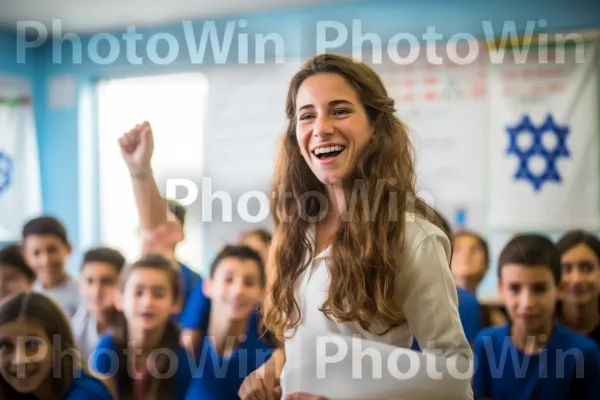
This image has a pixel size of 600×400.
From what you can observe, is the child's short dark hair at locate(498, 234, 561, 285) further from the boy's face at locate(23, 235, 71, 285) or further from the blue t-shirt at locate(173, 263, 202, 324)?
the boy's face at locate(23, 235, 71, 285)

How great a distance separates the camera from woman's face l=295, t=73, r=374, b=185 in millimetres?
969

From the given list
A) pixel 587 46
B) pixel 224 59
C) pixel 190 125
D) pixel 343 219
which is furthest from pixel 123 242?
pixel 587 46

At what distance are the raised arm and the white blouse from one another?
596 mm

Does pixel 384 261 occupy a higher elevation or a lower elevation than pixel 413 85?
lower

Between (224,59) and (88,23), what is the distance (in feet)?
1.20

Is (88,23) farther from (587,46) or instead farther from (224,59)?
(587,46)

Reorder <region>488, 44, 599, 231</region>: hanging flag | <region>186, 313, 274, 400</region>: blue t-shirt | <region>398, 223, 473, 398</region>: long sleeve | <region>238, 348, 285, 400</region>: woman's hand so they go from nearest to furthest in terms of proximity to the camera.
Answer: <region>398, 223, 473, 398</region>: long sleeve → <region>238, 348, 285, 400</region>: woman's hand → <region>186, 313, 274, 400</region>: blue t-shirt → <region>488, 44, 599, 231</region>: hanging flag

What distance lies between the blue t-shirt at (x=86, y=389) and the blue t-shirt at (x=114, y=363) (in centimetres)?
6

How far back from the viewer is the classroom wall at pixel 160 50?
1692mm

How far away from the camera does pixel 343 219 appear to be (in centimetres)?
100

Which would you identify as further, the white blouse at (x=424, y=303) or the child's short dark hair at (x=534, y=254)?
the child's short dark hair at (x=534, y=254)

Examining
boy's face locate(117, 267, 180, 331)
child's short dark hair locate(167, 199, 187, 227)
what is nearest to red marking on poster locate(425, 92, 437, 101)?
child's short dark hair locate(167, 199, 187, 227)

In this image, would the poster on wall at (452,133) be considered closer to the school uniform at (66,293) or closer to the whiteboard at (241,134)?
the whiteboard at (241,134)

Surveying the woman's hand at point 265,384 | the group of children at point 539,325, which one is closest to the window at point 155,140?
the woman's hand at point 265,384
